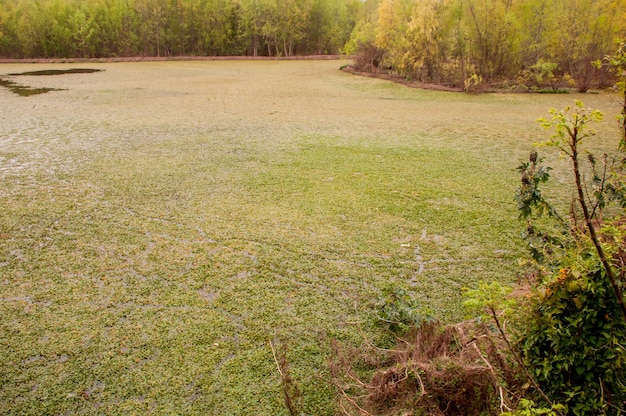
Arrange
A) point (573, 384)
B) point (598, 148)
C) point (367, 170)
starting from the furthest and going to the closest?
1. point (598, 148)
2. point (367, 170)
3. point (573, 384)

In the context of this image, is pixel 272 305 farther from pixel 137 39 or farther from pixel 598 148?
pixel 137 39

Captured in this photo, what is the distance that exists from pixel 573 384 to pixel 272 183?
408 centimetres

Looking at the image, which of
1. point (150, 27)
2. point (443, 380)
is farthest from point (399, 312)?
point (150, 27)

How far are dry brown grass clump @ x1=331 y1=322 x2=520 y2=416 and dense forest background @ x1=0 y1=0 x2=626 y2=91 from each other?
24.6ft

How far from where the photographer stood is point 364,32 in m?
19.3

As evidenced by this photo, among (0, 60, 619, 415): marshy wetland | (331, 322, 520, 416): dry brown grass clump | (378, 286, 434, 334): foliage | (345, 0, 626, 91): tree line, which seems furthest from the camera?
Result: (345, 0, 626, 91): tree line

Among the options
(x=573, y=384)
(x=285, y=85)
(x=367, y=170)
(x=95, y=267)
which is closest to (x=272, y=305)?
(x=95, y=267)

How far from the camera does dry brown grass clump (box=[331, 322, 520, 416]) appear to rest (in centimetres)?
163

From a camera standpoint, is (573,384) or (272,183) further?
(272,183)

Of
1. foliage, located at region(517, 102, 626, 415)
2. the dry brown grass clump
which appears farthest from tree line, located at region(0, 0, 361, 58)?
foliage, located at region(517, 102, 626, 415)

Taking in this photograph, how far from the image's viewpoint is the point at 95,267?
333 centimetres

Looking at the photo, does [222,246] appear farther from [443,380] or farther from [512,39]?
[512,39]

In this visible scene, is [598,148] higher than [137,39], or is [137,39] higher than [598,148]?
[137,39]

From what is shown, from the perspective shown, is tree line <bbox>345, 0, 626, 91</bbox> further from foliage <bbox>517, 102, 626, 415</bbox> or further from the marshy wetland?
foliage <bbox>517, 102, 626, 415</bbox>
